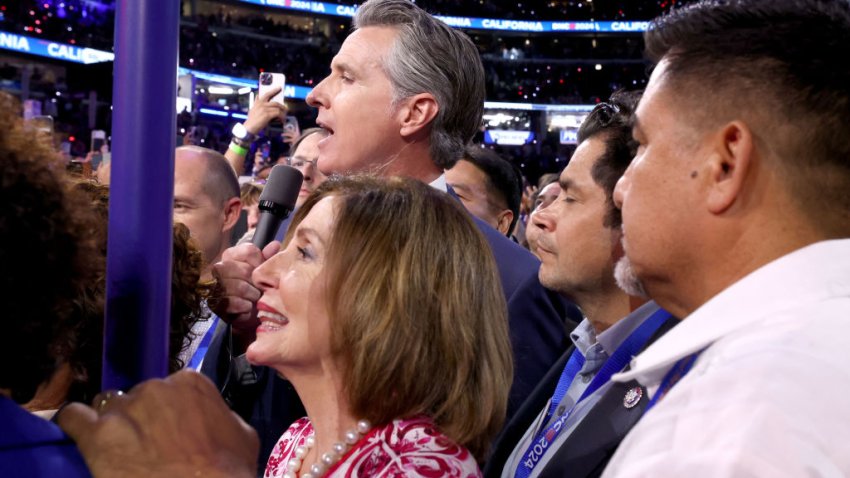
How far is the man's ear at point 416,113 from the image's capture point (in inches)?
81.5

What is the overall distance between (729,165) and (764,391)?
0.36 m

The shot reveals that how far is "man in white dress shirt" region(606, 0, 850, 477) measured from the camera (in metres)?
0.72

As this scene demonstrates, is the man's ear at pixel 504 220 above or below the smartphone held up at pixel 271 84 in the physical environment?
below

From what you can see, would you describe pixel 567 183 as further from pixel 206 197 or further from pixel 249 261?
pixel 206 197

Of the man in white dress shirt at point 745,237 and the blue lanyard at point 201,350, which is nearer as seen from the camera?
the man in white dress shirt at point 745,237

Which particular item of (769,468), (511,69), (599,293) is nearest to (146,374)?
(769,468)

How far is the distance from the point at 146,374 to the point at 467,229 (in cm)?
75

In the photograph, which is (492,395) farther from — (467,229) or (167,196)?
(167,196)

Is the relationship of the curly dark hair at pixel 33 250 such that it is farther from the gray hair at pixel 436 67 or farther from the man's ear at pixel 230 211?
the man's ear at pixel 230 211

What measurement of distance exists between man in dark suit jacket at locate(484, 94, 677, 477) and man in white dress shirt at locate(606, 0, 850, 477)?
72 cm

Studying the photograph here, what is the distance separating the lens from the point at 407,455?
118cm

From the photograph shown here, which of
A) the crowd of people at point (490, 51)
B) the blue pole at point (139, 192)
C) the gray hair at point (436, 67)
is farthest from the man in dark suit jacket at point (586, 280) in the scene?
the crowd of people at point (490, 51)

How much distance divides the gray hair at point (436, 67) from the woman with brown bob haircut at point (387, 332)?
737mm

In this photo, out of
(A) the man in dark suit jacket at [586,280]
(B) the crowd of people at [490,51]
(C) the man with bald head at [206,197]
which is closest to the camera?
(A) the man in dark suit jacket at [586,280]
